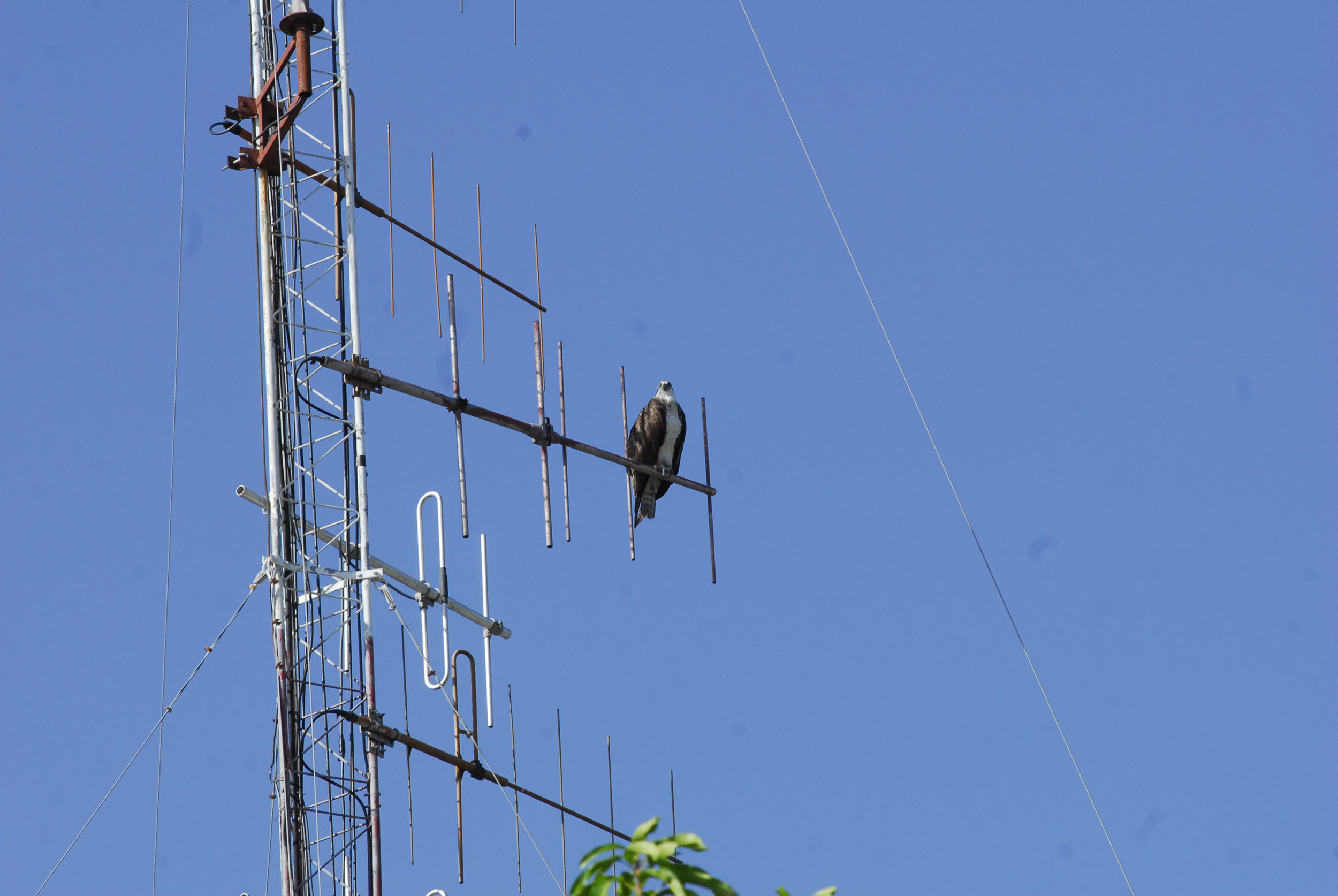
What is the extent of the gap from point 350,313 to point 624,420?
2.93 meters

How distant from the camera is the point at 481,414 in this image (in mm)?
14367

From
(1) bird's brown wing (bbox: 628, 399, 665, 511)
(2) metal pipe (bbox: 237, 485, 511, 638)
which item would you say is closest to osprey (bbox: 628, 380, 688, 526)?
(1) bird's brown wing (bbox: 628, 399, 665, 511)

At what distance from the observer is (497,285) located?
15867 millimetres

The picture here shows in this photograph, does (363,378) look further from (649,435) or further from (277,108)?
(649,435)

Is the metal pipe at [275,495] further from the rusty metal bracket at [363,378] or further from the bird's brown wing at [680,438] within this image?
the bird's brown wing at [680,438]

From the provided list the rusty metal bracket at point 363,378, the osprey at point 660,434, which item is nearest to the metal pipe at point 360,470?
the rusty metal bracket at point 363,378

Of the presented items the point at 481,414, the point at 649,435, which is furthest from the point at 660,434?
the point at 481,414


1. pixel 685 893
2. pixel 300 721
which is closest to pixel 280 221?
pixel 300 721

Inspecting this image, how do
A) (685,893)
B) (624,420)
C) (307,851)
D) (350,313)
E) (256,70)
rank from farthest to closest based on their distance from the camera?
(624,420) → (256,70) → (350,313) → (307,851) → (685,893)

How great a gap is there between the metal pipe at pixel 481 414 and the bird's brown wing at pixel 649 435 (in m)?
2.78

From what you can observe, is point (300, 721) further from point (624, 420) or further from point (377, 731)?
point (624, 420)

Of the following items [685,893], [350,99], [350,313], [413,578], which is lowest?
[685,893]

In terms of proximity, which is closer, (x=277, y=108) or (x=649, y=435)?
(x=277, y=108)

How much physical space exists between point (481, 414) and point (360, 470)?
3.68 feet
